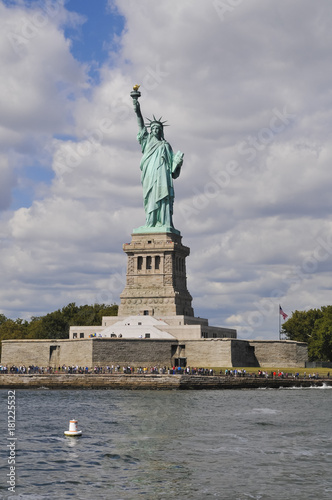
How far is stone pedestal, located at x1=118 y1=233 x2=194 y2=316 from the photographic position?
7869cm

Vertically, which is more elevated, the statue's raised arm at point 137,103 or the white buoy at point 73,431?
the statue's raised arm at point 137,103

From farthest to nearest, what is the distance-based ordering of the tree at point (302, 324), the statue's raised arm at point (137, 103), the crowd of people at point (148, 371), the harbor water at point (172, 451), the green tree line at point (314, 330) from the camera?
the tree at point (302, 324), the green tree line at point (314, 330), the statue's raised arm at point (137, 103), the crowd of people at point (148, 371), the harbor water at point (172, 451)

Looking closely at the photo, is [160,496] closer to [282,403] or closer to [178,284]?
[282,403]

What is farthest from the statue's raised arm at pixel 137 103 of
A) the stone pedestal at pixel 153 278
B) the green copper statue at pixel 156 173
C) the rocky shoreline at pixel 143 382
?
the rocky shoreline at pixel 143 382

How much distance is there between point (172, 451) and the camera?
2938cm

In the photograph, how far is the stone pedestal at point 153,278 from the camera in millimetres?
78688

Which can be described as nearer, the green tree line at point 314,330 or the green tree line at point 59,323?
the green tree line at point 314,330

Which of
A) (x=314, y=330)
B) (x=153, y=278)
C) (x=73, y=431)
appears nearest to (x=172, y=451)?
(x=73, y=431)

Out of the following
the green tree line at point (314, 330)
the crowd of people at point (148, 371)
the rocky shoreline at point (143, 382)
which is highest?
the green tree line at point (314, 330)

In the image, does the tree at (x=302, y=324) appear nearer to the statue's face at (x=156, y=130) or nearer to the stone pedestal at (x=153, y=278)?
the stone pedestal at (x=153, y=278)

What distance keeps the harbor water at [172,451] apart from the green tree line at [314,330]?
40.0 m

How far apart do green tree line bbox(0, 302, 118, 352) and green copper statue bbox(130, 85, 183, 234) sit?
2176 cm

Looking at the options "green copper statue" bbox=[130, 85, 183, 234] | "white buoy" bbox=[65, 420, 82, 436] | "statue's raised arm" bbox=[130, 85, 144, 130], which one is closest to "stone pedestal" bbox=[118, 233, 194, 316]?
"green copper statue" bbox=[130, 85, 183, 234]

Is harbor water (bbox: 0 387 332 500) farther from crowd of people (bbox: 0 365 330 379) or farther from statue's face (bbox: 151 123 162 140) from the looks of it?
statue's face (bbox: 151 123 162 140)
